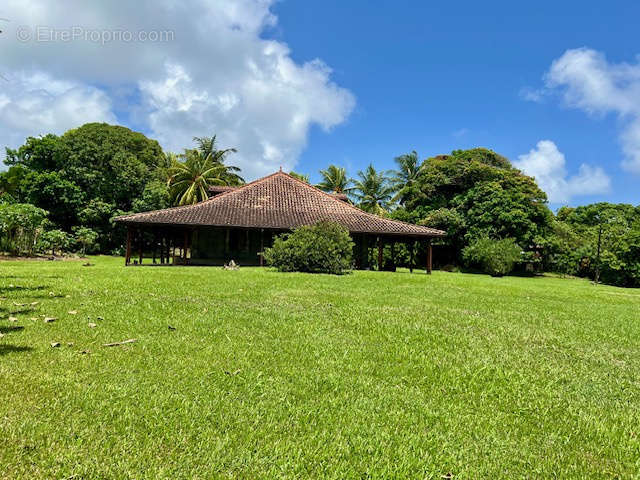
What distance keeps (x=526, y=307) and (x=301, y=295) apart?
506cm

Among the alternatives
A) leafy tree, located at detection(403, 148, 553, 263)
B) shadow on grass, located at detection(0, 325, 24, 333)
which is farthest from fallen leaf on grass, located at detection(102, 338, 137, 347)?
leafy tree, located at detection(403, 148, 553, 263)

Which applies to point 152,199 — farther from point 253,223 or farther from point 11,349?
point 11,349

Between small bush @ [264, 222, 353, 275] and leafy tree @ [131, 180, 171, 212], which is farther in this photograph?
leafy tree @ [131, 180, 171, 212]

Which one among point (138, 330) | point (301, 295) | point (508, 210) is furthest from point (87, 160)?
point (508, 210)

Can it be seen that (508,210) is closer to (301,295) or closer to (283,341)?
(301,295)

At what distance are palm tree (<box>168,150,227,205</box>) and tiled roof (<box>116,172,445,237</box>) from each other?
9932 millimetres

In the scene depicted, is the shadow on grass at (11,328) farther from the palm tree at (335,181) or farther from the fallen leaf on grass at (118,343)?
the palm tree at (335,181)

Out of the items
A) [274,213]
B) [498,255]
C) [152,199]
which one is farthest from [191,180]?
[498,255]

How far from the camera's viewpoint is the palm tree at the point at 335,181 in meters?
42.2

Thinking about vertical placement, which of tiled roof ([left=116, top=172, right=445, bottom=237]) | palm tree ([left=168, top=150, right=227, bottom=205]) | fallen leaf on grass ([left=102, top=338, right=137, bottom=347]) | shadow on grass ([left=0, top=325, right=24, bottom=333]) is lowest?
fallen leaf on grass ([left=102, top=338, right=137, bottom=347])

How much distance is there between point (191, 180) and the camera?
34.1 m

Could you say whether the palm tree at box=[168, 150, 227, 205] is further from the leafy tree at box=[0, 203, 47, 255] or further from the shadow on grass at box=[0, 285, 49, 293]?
the shadow on grass at box=[0, 285, 49, 293]

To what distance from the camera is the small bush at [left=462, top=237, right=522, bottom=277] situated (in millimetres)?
26719

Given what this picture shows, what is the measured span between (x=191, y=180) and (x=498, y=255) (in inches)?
1025
